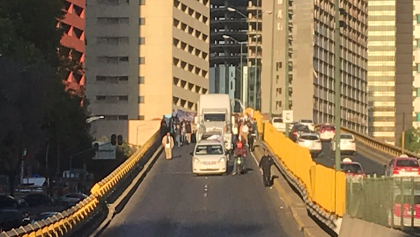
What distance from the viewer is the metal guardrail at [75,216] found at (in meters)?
17.1

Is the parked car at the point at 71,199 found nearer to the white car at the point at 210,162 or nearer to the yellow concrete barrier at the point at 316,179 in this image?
the white car at the point at 210,162

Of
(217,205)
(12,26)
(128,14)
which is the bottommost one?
(217,205)

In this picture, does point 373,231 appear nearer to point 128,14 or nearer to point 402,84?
point 128,14

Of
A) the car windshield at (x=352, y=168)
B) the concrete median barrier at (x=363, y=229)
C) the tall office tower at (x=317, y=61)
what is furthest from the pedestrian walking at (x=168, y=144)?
the tall office tower at (x=317, y=61)

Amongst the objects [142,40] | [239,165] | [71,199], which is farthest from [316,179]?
[142,40]

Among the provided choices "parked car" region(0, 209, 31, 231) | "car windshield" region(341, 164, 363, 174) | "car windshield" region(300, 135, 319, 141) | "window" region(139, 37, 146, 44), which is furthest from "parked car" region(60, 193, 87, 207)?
"window" region(139, 37, 146, 44)

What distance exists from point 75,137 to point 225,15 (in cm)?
10534

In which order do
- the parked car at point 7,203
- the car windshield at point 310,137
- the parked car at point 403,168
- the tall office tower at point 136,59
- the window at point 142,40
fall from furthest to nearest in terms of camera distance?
the window at point 142,40 → the tall office tower at point 136,59 → the car windshield at point 310,137 → the parked car at point 7,203 → the parked car at point 403,168

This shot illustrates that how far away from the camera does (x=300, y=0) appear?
134000 millimetres

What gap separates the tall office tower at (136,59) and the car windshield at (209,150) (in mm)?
78277

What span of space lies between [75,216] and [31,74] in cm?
1162

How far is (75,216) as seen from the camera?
2297 centimetres

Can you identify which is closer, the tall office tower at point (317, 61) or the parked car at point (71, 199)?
the parked car at point (71, 199)

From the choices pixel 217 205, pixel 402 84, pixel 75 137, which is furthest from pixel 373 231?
pixel 402 84
